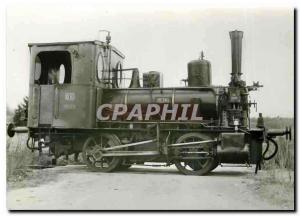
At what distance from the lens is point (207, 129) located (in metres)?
10.1

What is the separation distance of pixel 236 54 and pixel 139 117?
7.77ft

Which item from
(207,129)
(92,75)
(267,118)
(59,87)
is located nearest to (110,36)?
(92,75)

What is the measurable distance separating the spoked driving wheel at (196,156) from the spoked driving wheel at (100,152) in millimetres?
1347

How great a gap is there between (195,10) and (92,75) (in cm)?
275

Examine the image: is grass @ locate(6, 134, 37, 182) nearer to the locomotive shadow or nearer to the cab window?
the locomotive shadow

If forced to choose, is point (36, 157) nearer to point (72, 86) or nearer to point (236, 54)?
point (72, 86)

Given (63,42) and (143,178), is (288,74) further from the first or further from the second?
(63,42)

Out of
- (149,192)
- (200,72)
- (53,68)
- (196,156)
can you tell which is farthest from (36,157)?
(200,72)

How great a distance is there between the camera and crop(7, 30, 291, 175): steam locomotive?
9.98 m

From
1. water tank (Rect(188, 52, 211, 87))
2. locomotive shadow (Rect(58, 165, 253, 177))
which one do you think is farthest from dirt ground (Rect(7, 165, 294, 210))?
water tank (Rect(188, 52, 211, 87))

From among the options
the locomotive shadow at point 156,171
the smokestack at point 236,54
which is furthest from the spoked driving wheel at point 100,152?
the smokestack at point 236,54

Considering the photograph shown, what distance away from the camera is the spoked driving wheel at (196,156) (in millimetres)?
10016

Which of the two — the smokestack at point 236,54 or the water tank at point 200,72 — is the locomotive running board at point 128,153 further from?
the smokestack at point 236,54

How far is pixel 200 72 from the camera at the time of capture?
10469mm
